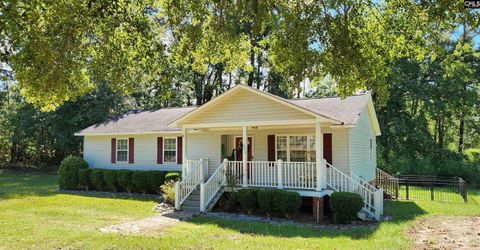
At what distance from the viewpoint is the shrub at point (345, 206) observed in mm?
11547

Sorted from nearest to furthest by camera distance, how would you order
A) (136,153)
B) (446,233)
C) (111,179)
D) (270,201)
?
(446,233) < (270,201) < (111,179) < (136,153)

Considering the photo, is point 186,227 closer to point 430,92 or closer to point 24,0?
point 24,0

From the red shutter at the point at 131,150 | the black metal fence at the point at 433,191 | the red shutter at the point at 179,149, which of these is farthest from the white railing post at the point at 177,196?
the black metal fence at the point at 433,191

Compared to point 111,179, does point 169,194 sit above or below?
below

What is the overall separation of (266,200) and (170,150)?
7798 mm

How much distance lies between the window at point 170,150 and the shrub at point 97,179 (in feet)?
10.5

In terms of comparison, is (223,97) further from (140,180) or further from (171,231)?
(140,180)

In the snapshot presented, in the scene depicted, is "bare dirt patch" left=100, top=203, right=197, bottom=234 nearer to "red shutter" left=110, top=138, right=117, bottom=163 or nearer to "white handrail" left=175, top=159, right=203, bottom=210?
"white handrail" left=175, top=159, right=203, bottom=210

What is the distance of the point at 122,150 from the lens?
2045 centimetres

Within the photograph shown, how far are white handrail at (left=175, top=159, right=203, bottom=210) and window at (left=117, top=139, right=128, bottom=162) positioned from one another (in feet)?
22.0

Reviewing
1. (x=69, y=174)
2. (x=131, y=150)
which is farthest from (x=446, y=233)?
(x=69, y=174)

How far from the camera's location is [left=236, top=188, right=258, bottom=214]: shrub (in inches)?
511

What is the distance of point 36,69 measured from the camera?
654 centimetres

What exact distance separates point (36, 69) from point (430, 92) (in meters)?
27.2
